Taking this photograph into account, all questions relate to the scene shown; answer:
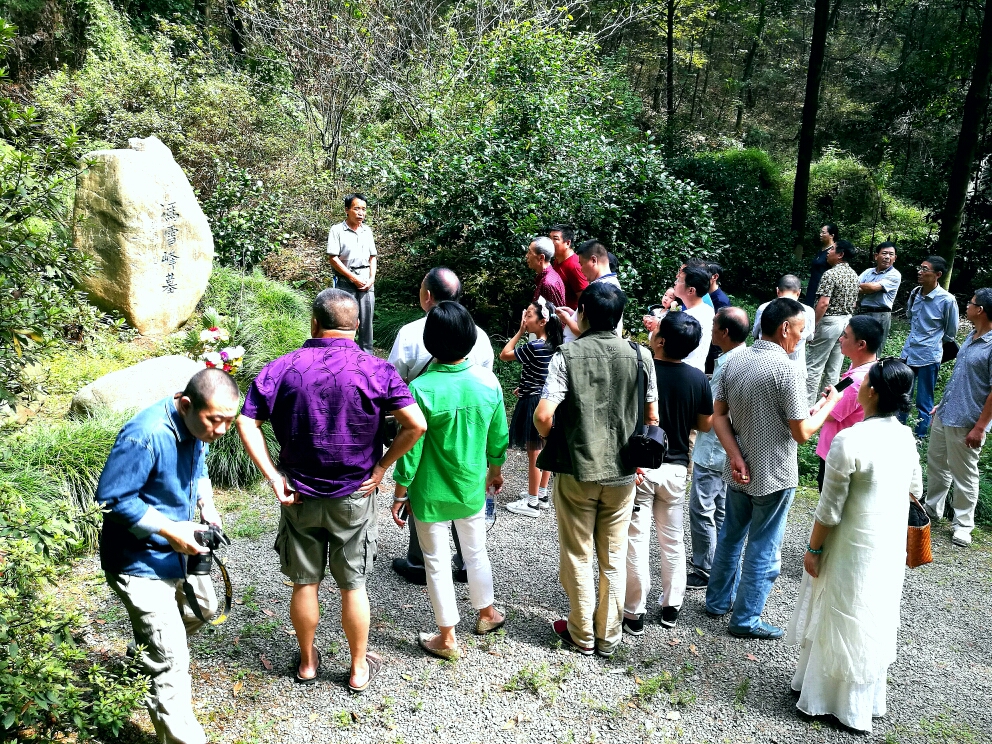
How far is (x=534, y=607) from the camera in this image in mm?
4715

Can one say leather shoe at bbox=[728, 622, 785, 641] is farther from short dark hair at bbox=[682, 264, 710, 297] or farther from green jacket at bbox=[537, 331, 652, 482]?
short dark hair at bbox=[682, 264, 710, 297]

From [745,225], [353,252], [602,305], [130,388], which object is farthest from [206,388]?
[745,225]

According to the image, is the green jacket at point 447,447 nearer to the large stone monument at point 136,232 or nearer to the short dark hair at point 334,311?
the short dark hair at point 334,311

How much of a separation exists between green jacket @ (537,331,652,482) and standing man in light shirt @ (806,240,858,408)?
494cm

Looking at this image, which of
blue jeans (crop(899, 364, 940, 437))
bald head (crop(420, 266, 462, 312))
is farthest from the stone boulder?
blue jeans (crop(899, 364, 940, 437))

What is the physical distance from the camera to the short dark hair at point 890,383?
347 centimetres

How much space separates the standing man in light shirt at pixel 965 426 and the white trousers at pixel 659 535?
3066 millimetres

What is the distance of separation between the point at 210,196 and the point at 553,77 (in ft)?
17.4

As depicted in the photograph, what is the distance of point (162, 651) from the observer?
120 inches

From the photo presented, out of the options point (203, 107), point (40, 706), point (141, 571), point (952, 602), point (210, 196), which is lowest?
point (952, 602)

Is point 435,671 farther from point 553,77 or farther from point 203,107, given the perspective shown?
point 203,107

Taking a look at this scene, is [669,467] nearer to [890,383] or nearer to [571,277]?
[890,383]

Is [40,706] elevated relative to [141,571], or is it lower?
lower

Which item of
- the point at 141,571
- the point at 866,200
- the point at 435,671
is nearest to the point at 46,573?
the point at 141,571
